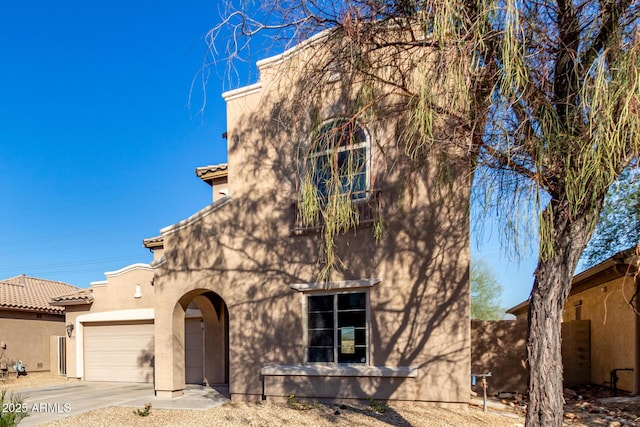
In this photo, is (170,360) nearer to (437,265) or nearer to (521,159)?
(437,265)

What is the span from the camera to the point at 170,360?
12.1 metres

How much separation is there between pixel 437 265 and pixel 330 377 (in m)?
3.43

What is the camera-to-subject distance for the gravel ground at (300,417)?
337 inches

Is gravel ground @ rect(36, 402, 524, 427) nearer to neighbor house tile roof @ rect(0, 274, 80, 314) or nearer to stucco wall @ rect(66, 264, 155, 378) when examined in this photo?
stucco wall @ rect(66, 264, 155, 378)

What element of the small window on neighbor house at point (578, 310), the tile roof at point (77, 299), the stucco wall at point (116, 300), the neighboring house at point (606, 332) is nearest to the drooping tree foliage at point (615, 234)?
the neighboring house at point (606, 332)

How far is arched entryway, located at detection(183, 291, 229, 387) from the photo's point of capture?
584 inches

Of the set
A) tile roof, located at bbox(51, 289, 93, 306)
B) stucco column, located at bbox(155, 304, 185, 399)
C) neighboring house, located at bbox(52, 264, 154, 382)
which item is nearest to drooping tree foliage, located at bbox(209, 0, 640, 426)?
stucco column, located at bbox(155, 304, 185, 399)

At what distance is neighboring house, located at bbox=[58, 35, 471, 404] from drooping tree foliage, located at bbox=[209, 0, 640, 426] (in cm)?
186

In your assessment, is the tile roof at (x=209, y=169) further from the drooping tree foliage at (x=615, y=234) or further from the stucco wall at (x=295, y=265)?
the drooping tree foliage at (x=615, y=234)

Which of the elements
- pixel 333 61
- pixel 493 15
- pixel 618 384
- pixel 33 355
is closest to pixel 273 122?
pixel 333 61

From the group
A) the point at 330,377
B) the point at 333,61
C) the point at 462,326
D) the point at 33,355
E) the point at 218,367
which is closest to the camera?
the point at 333,61

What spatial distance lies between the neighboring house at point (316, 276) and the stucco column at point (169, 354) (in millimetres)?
35

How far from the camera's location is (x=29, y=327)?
72.9 feet

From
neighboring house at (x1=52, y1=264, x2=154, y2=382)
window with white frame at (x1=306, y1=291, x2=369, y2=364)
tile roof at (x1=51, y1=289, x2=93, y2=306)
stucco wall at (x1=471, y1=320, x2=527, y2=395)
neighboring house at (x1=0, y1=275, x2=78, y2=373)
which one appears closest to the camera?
window with white frame at (x1=306, y1=291, x2=369, y2=364)
